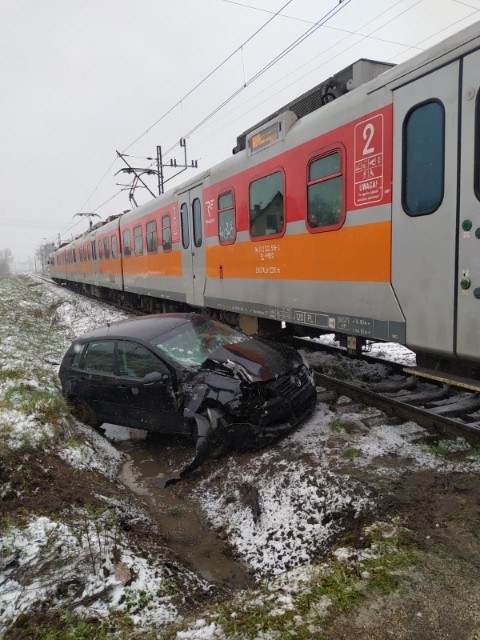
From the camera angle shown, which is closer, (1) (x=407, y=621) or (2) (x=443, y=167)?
(1) (x=407, y=621)

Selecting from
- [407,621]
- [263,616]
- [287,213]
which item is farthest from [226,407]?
[287,213]

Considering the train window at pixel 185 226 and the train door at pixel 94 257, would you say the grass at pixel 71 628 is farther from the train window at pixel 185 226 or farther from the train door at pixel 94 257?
the train door at pixel 94 257

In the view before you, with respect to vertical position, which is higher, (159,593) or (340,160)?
(340,160)

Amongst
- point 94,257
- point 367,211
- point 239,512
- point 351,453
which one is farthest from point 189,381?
point 94,257

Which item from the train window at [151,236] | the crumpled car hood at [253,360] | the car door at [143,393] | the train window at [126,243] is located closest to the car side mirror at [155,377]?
the car door at [143,393]

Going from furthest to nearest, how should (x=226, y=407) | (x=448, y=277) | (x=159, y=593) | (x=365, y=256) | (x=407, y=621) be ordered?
(x=365, y=256)
(x=226, y=407)
(x=448, y=277)
(x=159, y=593)
(x=407, y=621)

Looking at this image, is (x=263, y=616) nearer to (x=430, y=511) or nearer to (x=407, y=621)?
(x=407, y=621)

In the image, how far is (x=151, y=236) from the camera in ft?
43.4

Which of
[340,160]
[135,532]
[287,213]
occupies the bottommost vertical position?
[135,532]

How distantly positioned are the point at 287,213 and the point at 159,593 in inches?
199

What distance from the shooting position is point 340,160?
5.47 metres

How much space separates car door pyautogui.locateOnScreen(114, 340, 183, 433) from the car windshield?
0.23 meters

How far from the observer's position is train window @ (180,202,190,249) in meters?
10.5

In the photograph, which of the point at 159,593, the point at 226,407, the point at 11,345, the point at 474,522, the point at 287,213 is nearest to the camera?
the point at 159,593
